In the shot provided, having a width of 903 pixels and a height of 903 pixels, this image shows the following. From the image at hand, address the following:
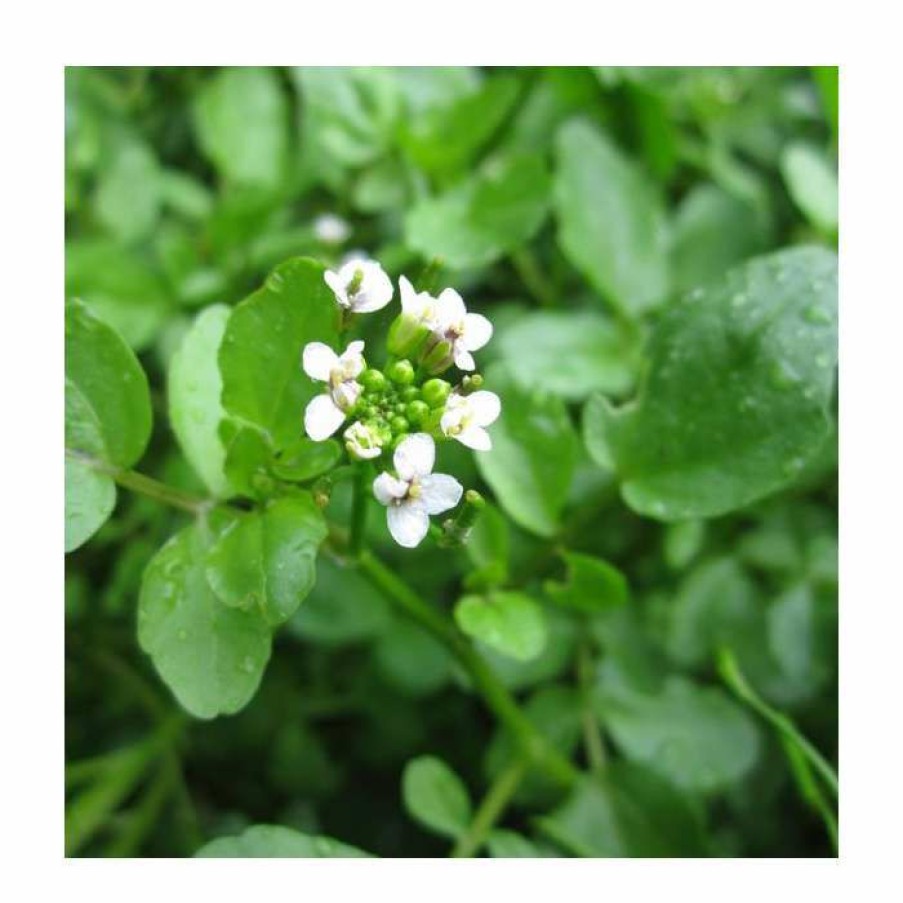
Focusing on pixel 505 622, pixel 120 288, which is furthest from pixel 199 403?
pixel 120 288

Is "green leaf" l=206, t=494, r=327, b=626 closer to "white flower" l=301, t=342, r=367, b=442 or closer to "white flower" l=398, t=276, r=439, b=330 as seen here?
"white flower" l=301, t=342, r=367, b=442

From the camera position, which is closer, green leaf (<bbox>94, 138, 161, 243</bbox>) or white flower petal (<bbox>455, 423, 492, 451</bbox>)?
white flower petal (<bbox>455, 423, 492, 451</bbox>)

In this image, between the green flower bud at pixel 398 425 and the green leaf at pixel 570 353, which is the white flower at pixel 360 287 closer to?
the green flower bud at pixel 398 425

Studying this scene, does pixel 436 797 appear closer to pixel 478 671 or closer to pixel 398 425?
pixel 478 671

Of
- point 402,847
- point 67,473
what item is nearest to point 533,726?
point 402,847

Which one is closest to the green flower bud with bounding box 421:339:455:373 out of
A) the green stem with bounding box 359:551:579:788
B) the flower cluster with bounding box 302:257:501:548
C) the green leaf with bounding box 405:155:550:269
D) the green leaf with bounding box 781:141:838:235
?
the flower cluster with bounding box 302:257:501:548
